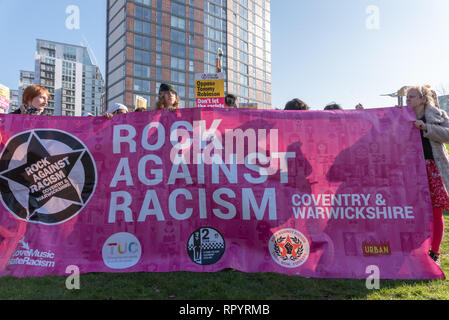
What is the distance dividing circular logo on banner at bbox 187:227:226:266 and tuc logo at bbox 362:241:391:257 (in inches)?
64.0

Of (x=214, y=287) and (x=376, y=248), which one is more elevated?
(x=376, y=248)

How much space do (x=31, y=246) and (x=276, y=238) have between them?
2923mm

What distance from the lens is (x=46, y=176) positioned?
363 cm

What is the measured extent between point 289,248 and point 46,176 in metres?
3.15

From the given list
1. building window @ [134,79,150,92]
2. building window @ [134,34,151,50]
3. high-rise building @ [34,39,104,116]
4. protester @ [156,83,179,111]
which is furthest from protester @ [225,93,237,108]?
high-rise building @ [34,39,104,116]

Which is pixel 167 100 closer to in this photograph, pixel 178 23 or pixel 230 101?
pixel 230 101

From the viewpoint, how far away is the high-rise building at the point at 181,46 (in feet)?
160

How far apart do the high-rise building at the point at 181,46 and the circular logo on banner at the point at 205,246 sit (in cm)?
4720

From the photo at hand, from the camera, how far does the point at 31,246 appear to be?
341 cm

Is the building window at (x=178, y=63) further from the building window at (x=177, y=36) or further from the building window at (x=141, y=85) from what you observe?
the building window at (x=141, y=85)

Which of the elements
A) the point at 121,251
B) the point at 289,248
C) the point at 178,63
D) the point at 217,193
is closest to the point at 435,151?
the point at 289,248

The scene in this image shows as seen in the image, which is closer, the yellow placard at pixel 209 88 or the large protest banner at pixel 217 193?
the large protest banner at pixel 217 193

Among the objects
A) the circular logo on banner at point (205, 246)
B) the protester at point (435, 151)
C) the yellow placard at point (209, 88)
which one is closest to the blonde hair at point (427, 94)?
the protester at point (435, 151)

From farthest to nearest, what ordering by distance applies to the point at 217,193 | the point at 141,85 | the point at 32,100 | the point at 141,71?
the point at 141,71
the point at 141,85
the point at 32,100
the point at 217,193
